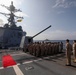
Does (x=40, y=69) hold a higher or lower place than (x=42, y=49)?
lower

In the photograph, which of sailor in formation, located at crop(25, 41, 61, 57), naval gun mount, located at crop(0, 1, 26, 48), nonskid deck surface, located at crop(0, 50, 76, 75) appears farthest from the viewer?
naval gun mount, located at crop(0, 1, 26, 48)

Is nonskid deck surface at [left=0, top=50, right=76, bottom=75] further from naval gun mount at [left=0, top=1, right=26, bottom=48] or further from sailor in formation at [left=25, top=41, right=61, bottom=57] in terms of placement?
naval gun mount at [left=0, top=1, right=26, bottom=48]

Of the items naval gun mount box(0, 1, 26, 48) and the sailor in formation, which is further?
naval gun mount box(0, 1, 26, 48)

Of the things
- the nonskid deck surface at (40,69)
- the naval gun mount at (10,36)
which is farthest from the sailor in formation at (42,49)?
the naval gun mount at (10,36)

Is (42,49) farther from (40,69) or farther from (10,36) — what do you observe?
(10,36)

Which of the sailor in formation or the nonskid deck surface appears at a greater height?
the sailor in formation

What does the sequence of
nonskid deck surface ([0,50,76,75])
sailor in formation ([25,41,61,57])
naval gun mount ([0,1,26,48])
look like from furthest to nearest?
naval gun mount ([0,1,26,48]) < sailor in formation ([25,41,61,57]) < nonskid deck surface ([0,50,76,75])

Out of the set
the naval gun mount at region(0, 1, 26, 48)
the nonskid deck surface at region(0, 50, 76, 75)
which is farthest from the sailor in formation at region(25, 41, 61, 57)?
the naval gun mount at region(0, 1, 26, 48)

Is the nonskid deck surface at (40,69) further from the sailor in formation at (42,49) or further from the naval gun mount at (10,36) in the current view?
the naval gun mount at (10,36)

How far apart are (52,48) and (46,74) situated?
882 centimetres

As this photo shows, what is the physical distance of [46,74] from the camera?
21.6 ft

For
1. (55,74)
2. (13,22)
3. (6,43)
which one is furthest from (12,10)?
(55,74)

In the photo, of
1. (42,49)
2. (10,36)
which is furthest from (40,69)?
(10,36)

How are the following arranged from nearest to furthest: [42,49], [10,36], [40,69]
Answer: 1. [40,69]
2. [42,49]
3. [10,36]
